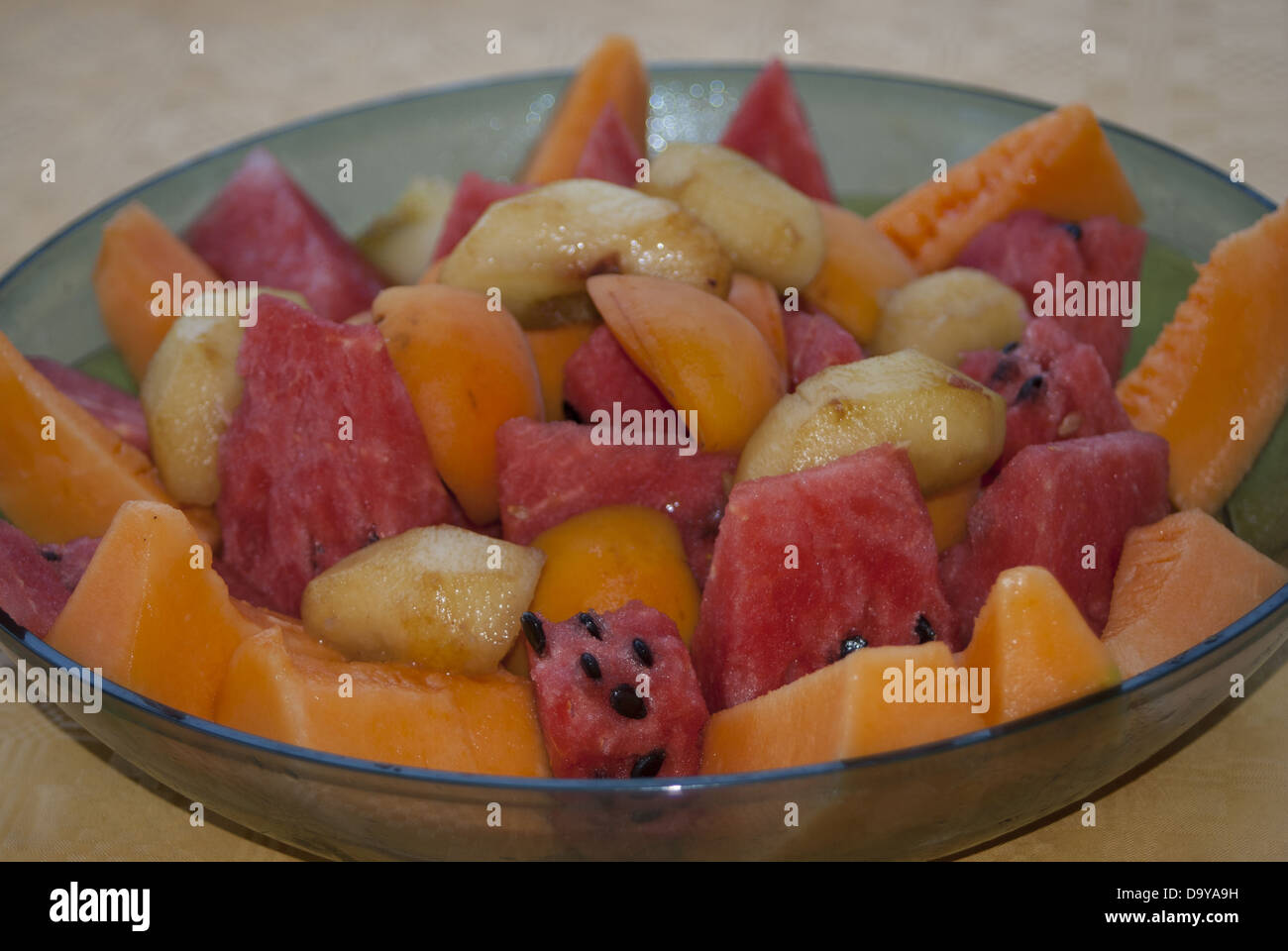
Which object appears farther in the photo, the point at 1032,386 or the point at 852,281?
the point at 852,281

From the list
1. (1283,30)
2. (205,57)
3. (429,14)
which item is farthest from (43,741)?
(1283,30)

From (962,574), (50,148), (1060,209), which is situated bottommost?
(962,574)

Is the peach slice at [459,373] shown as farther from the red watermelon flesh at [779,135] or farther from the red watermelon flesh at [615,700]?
the red watermelon flesh at [779,135]

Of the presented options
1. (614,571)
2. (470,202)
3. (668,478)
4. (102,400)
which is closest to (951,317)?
(668,478)

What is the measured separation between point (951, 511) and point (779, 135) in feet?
2.16

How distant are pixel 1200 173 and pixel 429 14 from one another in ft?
5.67

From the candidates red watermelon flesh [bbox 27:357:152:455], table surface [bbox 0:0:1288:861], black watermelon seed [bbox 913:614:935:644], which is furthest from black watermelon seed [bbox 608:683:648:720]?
table surface [bbox 0:0:1288:861]

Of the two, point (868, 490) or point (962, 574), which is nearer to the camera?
point (868, 490)

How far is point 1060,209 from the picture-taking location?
5.04 ft

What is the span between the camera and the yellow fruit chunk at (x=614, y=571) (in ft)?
3.71

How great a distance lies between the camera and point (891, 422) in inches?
44.1

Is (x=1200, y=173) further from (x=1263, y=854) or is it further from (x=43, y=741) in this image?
(x=43, y=741)

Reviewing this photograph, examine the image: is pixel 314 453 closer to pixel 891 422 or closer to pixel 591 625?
pixel 591 625

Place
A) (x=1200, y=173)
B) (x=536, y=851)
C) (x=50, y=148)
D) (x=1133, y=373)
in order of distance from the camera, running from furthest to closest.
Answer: (x=50, y=148) → (x=1200, y=173) → (x=1133, y=373) → (x=536, y=851)
